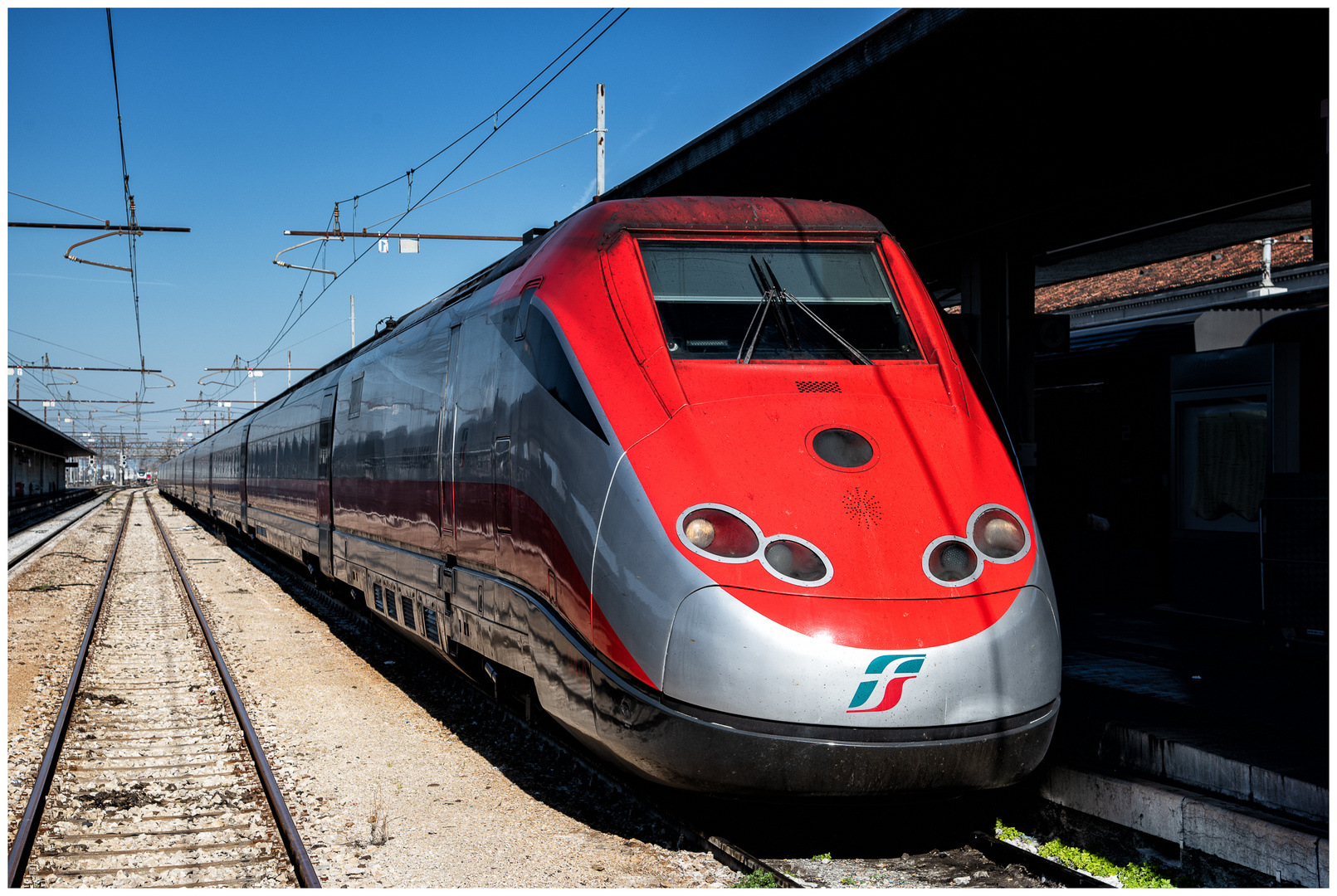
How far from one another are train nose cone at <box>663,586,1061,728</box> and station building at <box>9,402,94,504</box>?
34.5m

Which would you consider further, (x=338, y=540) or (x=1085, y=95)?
(x=338, y=540)

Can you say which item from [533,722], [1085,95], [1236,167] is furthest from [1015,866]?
[1236,167]

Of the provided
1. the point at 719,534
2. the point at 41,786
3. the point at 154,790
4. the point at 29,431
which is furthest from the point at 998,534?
the point at 29,431

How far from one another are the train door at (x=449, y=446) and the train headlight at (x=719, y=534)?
284cm

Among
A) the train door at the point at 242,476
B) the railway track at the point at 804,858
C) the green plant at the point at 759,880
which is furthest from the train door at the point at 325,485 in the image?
the train door at the point at 242,476

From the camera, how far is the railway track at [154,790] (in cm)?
487

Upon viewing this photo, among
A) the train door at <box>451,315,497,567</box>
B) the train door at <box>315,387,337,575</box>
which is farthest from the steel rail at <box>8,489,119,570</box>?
the train door at <box>451,315,497,567</box>

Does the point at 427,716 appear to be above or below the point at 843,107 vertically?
below

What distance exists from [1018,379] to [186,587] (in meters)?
13.2

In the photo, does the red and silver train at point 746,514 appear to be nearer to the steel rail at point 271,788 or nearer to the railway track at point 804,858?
the railway track at point 804,858

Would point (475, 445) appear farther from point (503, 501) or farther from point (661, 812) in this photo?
point (661, 812)

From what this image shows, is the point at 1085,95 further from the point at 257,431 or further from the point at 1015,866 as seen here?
the point at 257,431

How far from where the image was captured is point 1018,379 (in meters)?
10.2

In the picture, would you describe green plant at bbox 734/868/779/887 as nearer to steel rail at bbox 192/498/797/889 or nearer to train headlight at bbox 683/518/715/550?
steel rail at bbox 192/498/797/889
